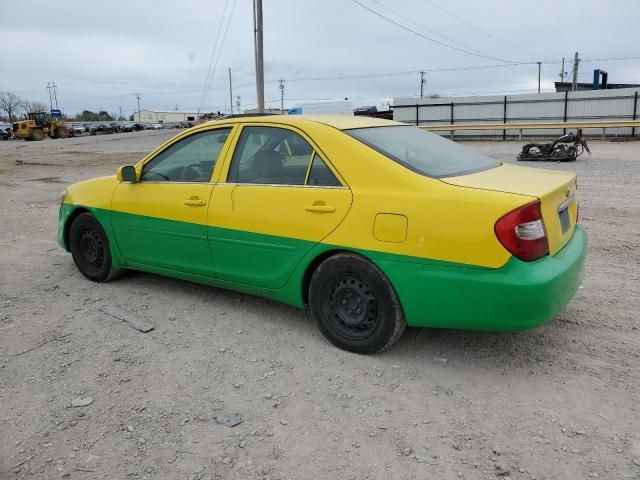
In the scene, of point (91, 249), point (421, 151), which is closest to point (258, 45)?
point (91, 249)

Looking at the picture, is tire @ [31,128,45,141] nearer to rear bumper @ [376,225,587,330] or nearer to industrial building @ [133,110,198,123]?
rear bumper @ [376,225,587,330]

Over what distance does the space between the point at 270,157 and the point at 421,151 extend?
3.59 ft

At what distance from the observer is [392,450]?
2721mm

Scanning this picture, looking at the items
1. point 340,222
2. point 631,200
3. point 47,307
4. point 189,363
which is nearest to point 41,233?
point 47,307

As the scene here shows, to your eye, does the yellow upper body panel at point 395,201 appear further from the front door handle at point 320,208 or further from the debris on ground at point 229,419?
the debris on ground at point 229,419

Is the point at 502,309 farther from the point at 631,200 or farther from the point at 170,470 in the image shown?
the point at 631,200

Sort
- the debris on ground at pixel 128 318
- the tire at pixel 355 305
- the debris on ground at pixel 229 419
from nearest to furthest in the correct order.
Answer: the debris on ground at pixel 229 419
the tire at pixel 355 305
the debris on ground at pixel 128 318

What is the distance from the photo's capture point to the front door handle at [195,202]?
4.29 meters

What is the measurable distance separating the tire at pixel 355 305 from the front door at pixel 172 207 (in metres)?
1.09

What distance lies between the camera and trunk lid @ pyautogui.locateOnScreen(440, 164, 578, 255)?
324cm

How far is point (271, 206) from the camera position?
3.89 metres

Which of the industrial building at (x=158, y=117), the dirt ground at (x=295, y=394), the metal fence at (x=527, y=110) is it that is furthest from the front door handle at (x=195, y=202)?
the industrial building at (x=158, y=117)

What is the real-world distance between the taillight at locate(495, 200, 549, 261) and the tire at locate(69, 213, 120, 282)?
3626 millimetres

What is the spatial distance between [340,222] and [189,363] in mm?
1367
